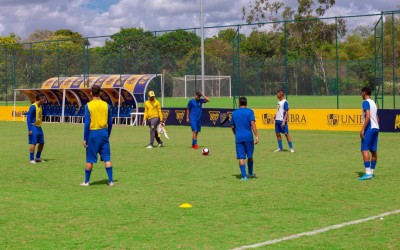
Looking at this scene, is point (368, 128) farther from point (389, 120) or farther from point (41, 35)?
point (41, 35)

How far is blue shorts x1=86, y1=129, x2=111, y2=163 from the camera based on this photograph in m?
14.4

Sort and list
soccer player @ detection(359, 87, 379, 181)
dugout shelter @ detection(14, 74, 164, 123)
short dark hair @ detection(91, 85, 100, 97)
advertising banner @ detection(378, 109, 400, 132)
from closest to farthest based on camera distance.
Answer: short dark hair @ detection(91, 85, 100, 97), soccer player @ detection(359, 87, 379, 181), advertising banner @ detection(378, 109, 400, 132), dugout shelter @ detection(14, 74, 164, 123)

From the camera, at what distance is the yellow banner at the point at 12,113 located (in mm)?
47312

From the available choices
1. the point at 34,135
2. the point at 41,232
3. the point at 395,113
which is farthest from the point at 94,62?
the point at 41,232

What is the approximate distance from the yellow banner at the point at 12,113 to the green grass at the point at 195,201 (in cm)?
2531

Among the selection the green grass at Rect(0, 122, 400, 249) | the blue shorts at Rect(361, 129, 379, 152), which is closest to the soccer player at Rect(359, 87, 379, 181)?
the blue shorts at Rect(361, 129, 379, 152)

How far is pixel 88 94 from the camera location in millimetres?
44062

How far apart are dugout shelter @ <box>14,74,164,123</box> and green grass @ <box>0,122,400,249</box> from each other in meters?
19.7

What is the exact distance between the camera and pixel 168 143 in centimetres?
2658

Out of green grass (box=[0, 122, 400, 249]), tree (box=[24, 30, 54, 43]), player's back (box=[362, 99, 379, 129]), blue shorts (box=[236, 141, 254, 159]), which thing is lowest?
green grass (box=[0, 122, 400, 249])

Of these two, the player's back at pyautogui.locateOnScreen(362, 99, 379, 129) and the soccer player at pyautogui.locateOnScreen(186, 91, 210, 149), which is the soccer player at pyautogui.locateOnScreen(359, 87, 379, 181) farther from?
the soccer player at pyautogui.locateOnScreen(186, 91, 210, 149)

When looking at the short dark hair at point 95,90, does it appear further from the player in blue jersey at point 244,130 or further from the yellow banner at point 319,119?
the yellow banner at point 319,119

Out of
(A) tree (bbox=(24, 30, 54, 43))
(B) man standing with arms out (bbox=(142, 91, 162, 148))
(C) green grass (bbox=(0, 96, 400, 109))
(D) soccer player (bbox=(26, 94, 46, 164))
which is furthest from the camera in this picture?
(A) tree (bbox=(24, 30, 54, 43))

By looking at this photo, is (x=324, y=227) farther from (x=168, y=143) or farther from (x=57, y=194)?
(x=168, y=143)
